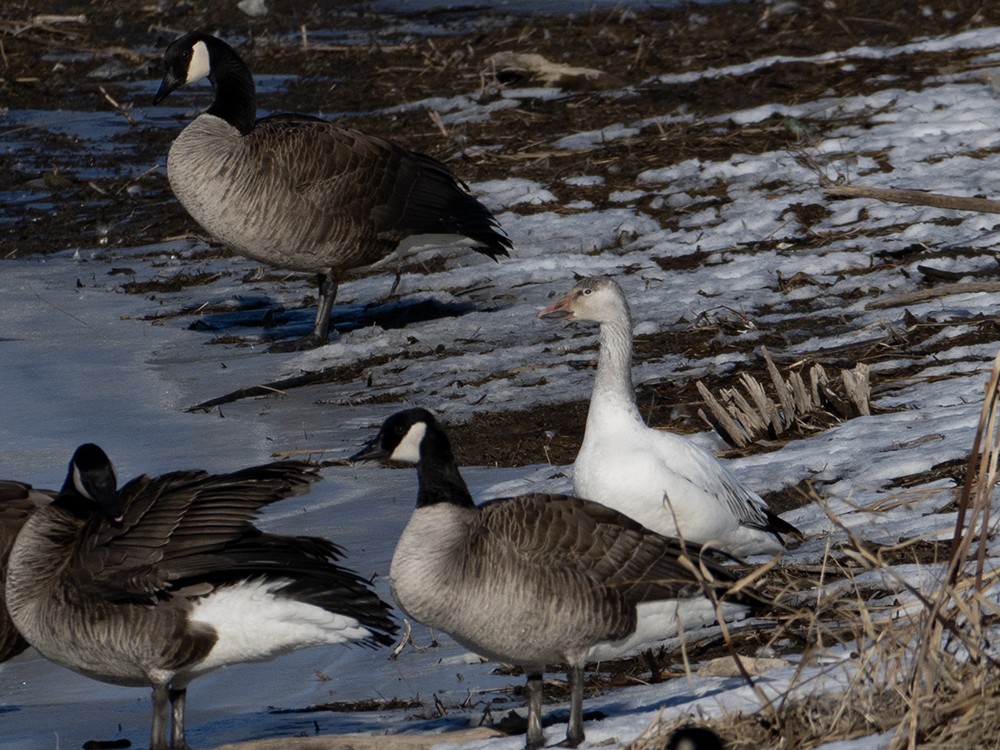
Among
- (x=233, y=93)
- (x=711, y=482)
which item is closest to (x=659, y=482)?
(x=711, y=482)

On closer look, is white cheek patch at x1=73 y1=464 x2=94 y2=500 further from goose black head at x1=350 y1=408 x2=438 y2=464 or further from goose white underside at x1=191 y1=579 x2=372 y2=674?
goose black head at x1=350 y1=408 x2=438 y2=464

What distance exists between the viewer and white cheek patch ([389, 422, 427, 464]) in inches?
210

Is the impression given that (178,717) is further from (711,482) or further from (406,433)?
(711,482)

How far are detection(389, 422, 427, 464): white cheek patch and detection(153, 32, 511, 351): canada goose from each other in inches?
196

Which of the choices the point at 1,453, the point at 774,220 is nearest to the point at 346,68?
the point at 774,220

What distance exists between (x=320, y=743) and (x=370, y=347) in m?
5.61

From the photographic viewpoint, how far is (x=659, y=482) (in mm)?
5863

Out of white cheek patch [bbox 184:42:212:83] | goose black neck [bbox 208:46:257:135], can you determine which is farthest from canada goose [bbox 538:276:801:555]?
white cheek patch [bbox 184:42:212:83]

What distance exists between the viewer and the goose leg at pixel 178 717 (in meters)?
5.29

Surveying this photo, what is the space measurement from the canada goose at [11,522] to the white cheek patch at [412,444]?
72.4 inches

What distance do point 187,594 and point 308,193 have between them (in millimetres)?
5546

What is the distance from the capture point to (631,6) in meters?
18.9

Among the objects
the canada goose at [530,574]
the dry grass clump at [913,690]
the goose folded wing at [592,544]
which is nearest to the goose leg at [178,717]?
the canada goose at [530,574]

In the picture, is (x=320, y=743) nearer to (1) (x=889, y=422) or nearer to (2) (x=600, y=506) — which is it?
(2) (x=600, y=506)
